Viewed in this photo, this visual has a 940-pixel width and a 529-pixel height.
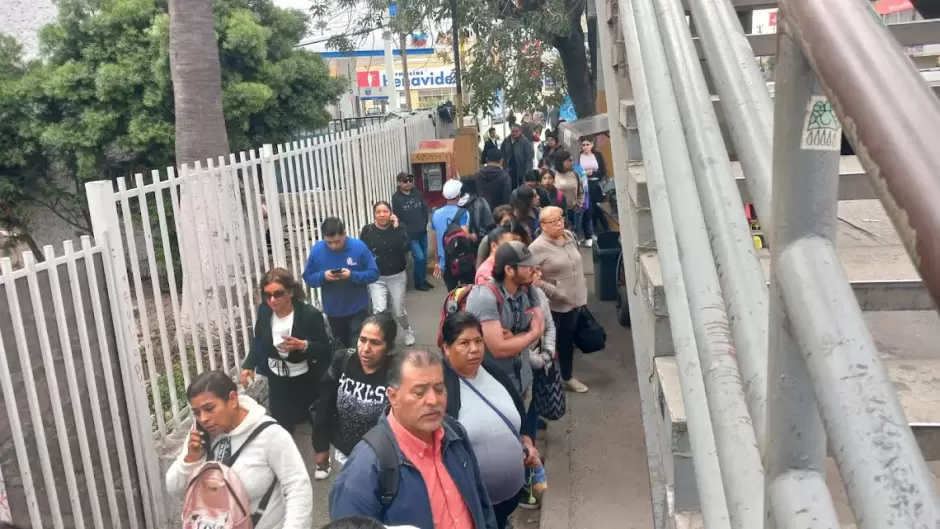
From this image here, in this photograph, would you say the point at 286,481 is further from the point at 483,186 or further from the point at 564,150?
the point at 564,150

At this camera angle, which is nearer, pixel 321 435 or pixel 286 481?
pixel 286 481

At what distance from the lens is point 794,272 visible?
2.65 feet

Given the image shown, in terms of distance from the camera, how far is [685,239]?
55.5 inches

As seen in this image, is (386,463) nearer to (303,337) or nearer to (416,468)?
(416,468)

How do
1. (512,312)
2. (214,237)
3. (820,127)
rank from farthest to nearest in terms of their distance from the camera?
(214,237)
(512,312)
(820,127)

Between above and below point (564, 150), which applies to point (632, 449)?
below

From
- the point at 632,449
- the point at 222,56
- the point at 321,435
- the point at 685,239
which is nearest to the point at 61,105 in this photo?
the point at 222,56

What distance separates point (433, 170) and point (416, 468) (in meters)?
8.87

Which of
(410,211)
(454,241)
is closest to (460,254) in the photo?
(454,241)

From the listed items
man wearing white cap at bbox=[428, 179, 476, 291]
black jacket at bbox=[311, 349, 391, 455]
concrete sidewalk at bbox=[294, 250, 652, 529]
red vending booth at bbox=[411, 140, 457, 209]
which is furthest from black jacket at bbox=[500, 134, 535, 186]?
black jacket at bbox=[311, 349, 391, 455]

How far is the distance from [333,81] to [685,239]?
39.5 feet

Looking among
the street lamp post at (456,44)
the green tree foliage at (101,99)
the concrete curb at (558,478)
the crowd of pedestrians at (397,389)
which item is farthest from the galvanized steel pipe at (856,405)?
the street lamp post at (456,44)

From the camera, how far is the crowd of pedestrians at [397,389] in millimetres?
2680

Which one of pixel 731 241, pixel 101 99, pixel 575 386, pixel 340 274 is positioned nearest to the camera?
pixel 731 241
